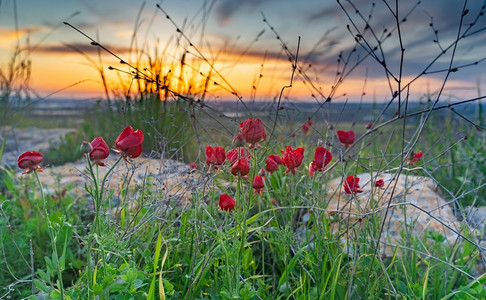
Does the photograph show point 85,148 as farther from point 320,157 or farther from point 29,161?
point 320,157

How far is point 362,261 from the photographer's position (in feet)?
7.07

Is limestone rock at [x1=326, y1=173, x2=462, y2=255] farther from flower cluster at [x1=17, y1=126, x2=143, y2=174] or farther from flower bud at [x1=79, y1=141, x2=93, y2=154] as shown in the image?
flower bud at [x1=79, y1=141, x2=93, y2=154]

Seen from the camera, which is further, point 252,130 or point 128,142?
point 252,130

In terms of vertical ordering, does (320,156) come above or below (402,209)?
above

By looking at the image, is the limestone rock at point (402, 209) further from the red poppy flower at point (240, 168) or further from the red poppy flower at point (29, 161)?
the red poppy flower at point (29, 161)

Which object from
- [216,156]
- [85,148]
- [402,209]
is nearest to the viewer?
[85,148]

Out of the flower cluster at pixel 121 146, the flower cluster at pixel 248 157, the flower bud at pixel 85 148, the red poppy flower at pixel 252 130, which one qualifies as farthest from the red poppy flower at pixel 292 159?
the flower bud at pixel 85 148

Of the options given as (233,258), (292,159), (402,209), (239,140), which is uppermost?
(239,140)

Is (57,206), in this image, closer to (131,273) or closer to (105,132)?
(131,273)

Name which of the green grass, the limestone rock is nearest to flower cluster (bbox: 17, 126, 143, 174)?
the green grass

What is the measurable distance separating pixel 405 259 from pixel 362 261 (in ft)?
1.32

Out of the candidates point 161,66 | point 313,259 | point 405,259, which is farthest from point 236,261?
point 161,66

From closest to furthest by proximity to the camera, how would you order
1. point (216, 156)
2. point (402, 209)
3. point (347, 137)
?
point (216, 156), point (347, 137), point (402, 209)

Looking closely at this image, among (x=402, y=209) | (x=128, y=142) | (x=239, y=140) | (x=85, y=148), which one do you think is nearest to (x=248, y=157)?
(x=239, y=140)
